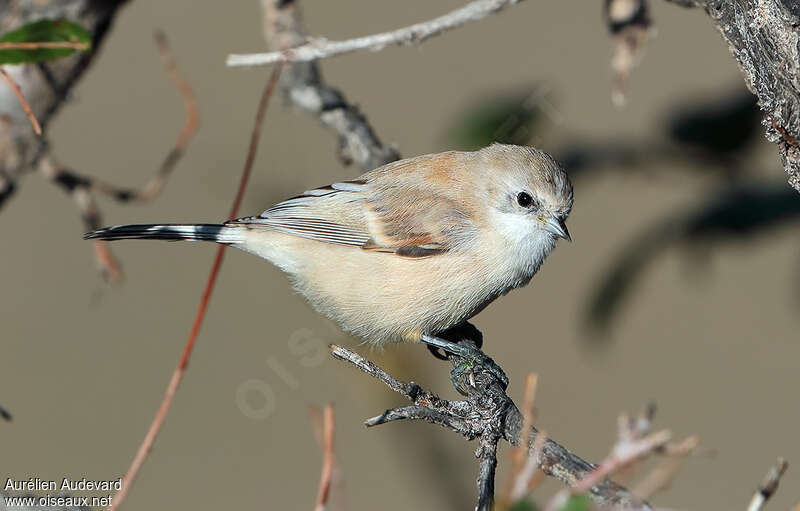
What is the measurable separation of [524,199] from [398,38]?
68 cm

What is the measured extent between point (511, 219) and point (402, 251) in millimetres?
376

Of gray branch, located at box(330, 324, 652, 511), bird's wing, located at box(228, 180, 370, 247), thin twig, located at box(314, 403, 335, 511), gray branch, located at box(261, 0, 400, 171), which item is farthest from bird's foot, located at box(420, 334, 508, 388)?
thin twig, located at box(314, 403, 335, 511)

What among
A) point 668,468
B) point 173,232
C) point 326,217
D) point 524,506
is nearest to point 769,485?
point 668,468

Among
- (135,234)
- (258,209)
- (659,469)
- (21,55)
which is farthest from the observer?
(258,209)

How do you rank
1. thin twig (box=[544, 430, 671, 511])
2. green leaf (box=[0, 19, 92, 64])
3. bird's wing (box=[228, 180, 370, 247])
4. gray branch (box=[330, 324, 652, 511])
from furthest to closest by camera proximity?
1. bird's wing (box=[228, 180, 370, 247])
2. green leaf (box=[0, 19, 92, 64])
3. gray branch (box=[330, 324, 652, 511])
4. thin twig (box=[544, 430, 671, 511])

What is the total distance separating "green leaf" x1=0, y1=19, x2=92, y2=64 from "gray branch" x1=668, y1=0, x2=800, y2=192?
4.78 ft

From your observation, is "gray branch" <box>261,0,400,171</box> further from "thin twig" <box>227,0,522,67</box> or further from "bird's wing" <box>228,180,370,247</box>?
"thin twig" <box>227,0,522,67</box>

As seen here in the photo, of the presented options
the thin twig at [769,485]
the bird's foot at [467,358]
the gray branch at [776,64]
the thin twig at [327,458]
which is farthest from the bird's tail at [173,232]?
the thin twig at [769,485]

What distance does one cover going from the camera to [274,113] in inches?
153

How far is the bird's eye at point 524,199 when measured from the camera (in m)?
2.52

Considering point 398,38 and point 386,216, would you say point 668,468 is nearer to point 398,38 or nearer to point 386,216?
point 398,38

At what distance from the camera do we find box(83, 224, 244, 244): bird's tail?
243cm

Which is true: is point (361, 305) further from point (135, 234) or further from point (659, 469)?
point (659, 469)

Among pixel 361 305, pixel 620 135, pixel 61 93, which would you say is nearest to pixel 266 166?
pixel 61 93
